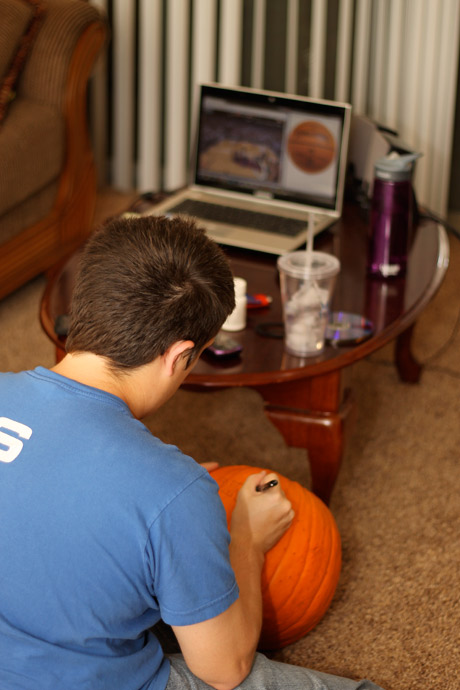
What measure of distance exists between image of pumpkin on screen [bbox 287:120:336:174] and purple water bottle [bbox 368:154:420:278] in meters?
0.33

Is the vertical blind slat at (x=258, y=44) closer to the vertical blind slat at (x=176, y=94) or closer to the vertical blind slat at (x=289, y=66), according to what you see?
the vertical blind slat at (x=289, y=66)

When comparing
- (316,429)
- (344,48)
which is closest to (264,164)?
(316,429)

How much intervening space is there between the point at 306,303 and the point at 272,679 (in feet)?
2.30

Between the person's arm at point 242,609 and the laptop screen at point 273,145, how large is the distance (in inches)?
45.3

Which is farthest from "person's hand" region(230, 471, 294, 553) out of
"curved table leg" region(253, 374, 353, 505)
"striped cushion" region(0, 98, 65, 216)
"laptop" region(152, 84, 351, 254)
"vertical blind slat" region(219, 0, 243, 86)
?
"vertical blind slat" region(219, 0, 243, 86)

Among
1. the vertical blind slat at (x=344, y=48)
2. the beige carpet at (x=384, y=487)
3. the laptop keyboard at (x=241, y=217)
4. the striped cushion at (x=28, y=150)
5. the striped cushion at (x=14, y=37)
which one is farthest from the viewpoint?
the vertical blind slat at (x=344, y=48)

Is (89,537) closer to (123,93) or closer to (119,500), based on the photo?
(119,500)

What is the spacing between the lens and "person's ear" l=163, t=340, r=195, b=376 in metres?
0.98

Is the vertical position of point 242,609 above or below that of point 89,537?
below

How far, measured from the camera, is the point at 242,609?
1.04 metres

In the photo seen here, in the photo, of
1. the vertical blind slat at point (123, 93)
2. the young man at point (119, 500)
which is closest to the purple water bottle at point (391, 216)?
the young man at point (119, 500)

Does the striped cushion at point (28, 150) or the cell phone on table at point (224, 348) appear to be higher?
the striped cushion at point (28, 150)

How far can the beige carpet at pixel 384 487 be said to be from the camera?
1.47 m

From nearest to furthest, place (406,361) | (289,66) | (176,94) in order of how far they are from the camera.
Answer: (406,361)
(289,66)
(176,94)
